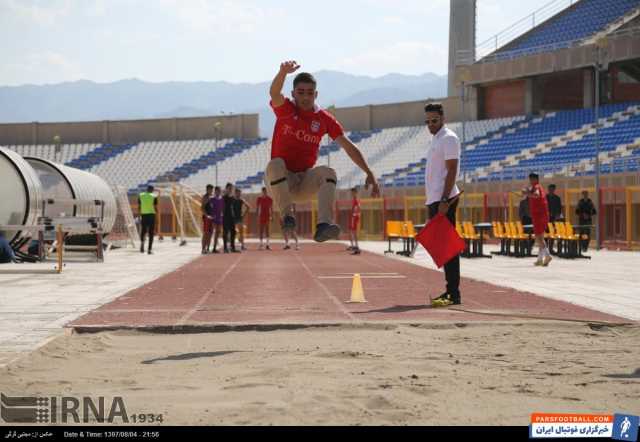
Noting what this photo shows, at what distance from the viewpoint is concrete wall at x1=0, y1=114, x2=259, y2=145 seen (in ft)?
220

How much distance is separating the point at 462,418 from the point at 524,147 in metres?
42.1

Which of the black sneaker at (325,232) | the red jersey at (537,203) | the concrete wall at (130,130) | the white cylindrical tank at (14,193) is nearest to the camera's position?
the black sneaker at (325,232)

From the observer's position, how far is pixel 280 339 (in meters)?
7.84

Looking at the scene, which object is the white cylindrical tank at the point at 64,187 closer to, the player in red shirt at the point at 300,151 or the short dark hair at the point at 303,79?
the player in red shirt at the point at 300,151

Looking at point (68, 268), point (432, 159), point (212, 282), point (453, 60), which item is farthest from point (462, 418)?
point (453, 60)

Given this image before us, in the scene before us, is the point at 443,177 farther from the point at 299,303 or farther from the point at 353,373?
the point at 353,373

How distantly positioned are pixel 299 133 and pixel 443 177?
276 centimetres

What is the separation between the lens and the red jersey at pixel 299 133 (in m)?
8.32

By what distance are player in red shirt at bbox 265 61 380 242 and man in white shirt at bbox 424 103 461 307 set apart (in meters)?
1.67

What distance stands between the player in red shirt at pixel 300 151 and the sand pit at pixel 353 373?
1248 mm

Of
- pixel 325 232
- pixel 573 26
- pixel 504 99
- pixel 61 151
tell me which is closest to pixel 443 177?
pixel 325 232

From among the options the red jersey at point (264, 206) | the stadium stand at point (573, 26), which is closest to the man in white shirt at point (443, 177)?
the red jersey at point (264, 206)

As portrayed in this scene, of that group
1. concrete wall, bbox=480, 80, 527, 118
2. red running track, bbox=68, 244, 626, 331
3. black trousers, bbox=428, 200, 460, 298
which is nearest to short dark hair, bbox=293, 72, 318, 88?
red running track, bbox=68, 244, 626, 331

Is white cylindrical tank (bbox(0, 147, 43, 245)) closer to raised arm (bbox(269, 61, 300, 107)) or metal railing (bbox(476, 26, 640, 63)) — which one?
raised arm (bbox(269, 61, 300, 107))
